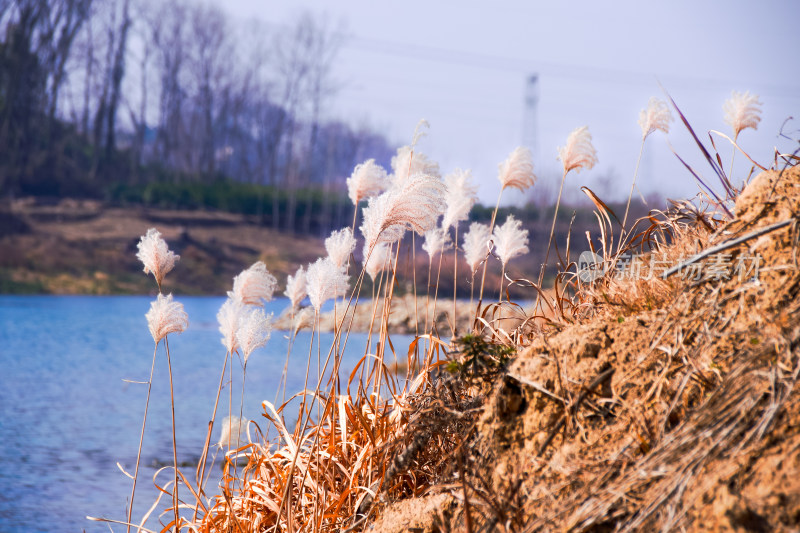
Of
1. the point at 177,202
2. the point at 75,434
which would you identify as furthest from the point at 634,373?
the point at 177,202

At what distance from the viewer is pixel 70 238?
17.0m

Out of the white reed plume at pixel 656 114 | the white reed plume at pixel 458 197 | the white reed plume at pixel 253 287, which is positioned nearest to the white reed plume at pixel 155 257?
the white reed plume at pixel 253 287

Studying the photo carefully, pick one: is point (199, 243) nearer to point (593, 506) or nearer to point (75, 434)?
point (75, 434)

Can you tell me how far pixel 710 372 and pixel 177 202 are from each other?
21.2 m

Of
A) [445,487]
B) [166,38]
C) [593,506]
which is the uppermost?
[166,38]

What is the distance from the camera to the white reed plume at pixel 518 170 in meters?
2.19

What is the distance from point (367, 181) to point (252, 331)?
0.59 m

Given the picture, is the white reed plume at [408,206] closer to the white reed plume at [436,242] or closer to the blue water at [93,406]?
the white reed plume at [436,242]

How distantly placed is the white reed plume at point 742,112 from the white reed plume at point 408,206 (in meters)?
1.10

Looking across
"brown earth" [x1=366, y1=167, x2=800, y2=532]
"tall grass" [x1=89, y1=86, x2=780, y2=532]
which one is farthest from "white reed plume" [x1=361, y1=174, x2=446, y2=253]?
"brown earth" [x1=366, y1=167, x2=800, y2=532]

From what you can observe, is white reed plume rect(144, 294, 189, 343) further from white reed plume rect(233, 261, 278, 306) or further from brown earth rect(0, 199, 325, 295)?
brown earth rect(0, 199, 325, 295)

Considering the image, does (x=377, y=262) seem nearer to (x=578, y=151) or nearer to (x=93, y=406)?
(x=578, y=151)

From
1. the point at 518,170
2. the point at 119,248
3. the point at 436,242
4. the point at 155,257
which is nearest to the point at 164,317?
the point at 155,257

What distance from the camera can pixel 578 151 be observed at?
215 cm
